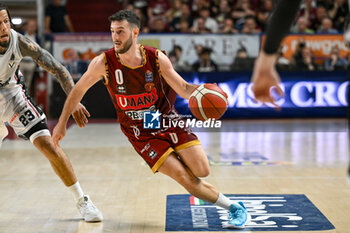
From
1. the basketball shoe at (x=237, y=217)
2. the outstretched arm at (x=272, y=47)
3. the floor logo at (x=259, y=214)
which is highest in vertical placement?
the outstretched arm at (x=272, y=47)

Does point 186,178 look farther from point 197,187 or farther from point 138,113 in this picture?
point 138,113

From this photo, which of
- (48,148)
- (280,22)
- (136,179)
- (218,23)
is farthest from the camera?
(218,23)

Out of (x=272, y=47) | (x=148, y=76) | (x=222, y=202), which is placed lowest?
(x=222, y=202)

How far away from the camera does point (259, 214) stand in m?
4.93

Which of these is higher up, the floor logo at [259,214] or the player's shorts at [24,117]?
the player's shorts at [24,117]

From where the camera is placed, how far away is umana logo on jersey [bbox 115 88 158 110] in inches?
179

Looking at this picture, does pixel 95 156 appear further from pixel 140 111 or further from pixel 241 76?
pixel 241 76

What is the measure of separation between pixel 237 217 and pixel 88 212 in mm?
1350

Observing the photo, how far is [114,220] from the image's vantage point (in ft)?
15.9

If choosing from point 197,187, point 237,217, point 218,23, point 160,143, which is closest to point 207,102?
point 160,143

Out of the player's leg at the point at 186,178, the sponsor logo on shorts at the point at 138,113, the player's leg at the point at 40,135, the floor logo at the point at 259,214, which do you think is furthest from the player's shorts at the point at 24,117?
the floor logo at the point at 259,214

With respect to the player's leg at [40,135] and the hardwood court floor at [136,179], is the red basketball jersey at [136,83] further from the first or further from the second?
the hardwood court floor at [136,179]

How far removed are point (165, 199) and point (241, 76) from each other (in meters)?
7.75

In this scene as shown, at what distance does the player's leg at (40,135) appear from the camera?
478cm
